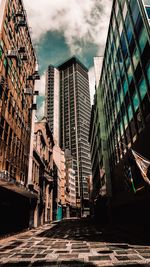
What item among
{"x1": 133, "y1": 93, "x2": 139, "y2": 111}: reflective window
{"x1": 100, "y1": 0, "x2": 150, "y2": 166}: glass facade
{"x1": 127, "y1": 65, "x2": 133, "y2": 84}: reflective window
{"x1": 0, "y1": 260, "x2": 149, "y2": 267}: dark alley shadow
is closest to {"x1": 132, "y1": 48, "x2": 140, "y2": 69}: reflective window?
{"x1": 100, "y1": 0, "x2": 150, "y2": 166}: glass facade

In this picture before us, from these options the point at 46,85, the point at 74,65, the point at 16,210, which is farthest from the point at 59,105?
the point at 16,210

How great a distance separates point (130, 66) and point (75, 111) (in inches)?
5751

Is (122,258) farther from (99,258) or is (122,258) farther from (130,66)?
(130,66)

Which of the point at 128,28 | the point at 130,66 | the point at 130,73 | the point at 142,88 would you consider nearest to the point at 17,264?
the point at 142,88

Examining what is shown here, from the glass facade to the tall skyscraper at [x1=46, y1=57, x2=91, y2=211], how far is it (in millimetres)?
116711

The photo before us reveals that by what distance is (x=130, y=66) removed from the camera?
20.9 metres

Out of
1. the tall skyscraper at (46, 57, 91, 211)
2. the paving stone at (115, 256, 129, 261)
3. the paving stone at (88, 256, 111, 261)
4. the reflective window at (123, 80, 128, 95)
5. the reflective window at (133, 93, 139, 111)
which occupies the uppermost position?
the tall skyscraper at (46, 57, 91, 211)

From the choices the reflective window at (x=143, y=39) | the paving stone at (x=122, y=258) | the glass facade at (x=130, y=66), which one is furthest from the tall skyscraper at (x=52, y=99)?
the paving stone at (x=122, y=258)

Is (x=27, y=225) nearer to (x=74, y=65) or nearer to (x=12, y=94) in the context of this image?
(x=12, y=94)

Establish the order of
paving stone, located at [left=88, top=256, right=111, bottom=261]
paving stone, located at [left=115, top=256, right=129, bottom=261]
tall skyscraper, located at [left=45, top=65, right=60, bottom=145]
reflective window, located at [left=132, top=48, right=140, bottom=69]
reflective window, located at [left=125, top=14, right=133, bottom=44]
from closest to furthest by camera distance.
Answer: paving stone, located at [left=115, top=256, right=129, bottom=261], paving stone, located at [left=88, top=256, right=111, bottom=261], reflective window, located at [left=132, top=48, right=140, bottom=69], reflective window, located at [left=125, top=14, right=133, bottom=44], tall skyscraper, located at [left=45, top=65, right=60, bottom=145]

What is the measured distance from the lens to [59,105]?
17988 centimetres

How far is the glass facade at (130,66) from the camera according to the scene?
1706cm

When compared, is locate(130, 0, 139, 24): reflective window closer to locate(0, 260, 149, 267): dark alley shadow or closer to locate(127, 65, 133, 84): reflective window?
locate(127, 65, 133, 84): reflective window

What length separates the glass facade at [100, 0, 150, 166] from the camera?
672 inches
